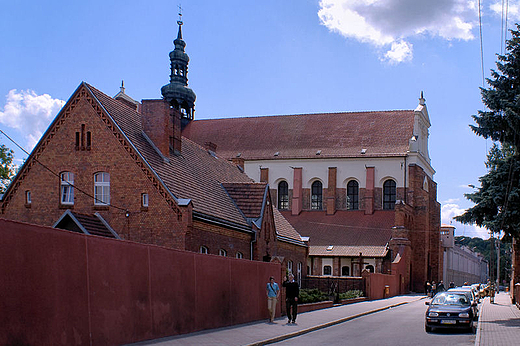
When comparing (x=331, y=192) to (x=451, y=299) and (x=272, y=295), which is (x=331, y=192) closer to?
(x=272, y=295)

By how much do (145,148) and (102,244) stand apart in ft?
41.7

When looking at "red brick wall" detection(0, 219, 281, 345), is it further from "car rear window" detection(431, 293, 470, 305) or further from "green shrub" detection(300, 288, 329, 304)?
"green shrub" detection(300, 288, 329, 304)

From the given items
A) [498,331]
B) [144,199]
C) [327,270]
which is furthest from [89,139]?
[327,270]

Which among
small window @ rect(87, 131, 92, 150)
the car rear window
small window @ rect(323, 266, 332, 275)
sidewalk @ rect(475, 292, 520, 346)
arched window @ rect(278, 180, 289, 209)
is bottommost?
small window @ rect(323, 266, 332, 275)

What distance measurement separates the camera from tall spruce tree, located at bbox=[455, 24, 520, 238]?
24391mm

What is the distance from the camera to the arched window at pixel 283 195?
2537 inches

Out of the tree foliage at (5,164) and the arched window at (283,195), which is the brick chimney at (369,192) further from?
the tree foliage at (5,164)

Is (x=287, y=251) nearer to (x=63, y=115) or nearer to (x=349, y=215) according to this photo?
(x=63, y=115)

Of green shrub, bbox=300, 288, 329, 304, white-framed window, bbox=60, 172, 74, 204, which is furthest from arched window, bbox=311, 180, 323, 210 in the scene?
white-framed window, bbox=60, 172, 74, 204

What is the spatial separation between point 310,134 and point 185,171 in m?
38.6

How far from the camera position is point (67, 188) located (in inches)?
1025

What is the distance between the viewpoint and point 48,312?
38.3 ft

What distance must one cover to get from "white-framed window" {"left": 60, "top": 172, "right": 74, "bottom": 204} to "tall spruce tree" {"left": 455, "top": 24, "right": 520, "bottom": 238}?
15.6 metres

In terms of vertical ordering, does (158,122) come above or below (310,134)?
below
